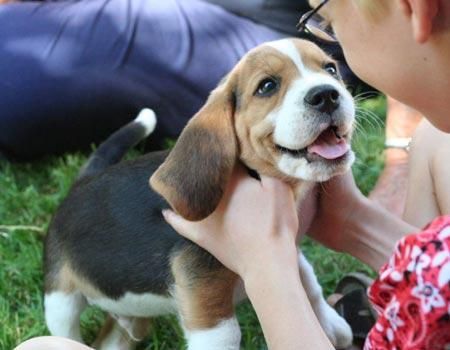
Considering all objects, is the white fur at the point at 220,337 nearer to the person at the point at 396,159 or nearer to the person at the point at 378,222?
the person at the point at 378,222

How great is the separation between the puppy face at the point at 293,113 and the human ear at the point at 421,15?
1.45 feet

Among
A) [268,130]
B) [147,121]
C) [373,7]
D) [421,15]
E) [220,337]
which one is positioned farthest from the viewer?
[147,121]

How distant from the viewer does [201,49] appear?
12.7 ft

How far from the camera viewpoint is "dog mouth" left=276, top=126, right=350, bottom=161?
193cm

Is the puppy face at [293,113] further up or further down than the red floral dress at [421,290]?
further down

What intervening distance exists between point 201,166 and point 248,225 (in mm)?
214

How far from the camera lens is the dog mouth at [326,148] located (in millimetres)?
1934

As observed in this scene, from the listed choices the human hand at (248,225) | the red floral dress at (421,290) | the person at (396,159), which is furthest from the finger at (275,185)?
the person at (396,159)

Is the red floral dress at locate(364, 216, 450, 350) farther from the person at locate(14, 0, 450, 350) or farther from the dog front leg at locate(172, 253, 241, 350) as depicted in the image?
the dog front leg at locate(172, 253, 241, 350)

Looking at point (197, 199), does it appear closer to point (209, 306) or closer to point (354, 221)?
point (209, 306)

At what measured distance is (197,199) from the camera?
1.96 metres

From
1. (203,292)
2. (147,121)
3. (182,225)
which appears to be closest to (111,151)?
(147,121)

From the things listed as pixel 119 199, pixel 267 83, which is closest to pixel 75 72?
pixel 119 199

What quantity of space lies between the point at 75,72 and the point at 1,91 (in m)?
→ 0.37
